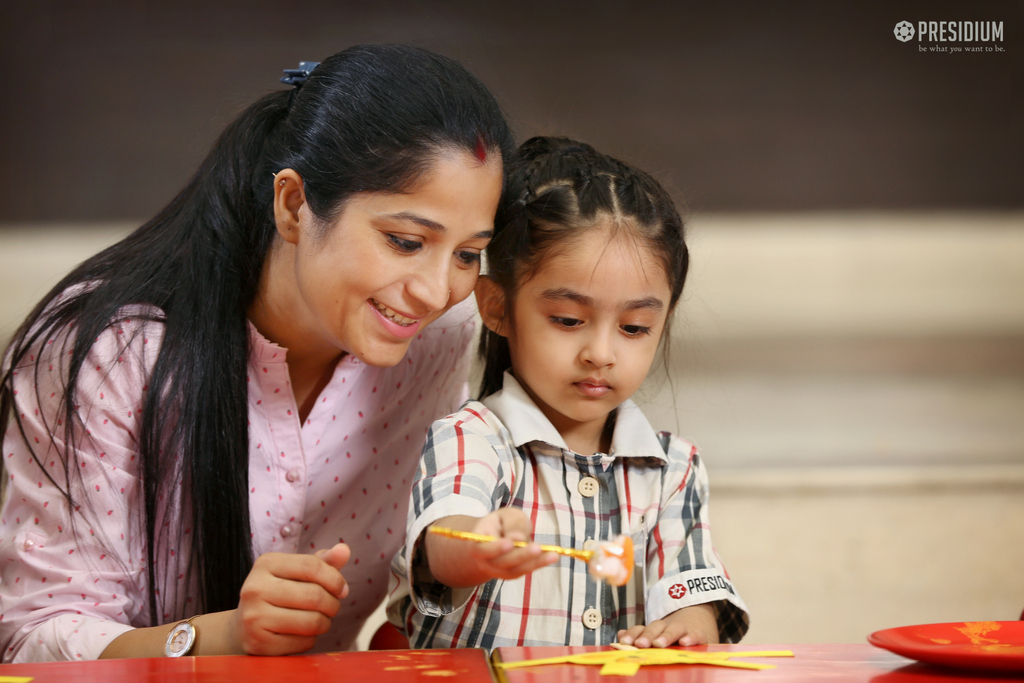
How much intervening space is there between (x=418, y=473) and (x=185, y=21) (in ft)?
7.64

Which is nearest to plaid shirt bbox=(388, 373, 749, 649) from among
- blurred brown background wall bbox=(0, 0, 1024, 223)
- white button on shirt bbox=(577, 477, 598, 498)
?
white button on shirt bbox=(577, 477, 598, 498)

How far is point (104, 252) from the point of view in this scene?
1.25 m

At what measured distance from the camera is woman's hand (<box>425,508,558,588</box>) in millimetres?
696

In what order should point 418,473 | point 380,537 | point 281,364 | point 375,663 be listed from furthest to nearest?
point 380,537
point 281,364
point 418,473
point 375,663

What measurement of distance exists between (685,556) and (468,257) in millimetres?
439

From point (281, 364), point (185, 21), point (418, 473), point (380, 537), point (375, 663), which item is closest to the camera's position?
point (375, 663)

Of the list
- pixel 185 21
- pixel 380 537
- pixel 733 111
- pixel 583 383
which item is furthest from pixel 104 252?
pixel 733 111

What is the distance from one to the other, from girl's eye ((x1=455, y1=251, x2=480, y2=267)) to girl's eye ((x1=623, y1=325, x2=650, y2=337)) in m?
0.20

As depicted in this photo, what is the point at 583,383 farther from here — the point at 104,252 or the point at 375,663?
the point at 104,252

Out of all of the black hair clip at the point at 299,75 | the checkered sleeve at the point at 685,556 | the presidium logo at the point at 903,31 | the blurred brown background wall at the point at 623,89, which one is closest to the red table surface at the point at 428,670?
the checkered sleeve at the point at 685,556

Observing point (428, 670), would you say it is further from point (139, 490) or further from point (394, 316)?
point (139, 490)

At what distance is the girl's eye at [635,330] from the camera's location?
1092 millimetres

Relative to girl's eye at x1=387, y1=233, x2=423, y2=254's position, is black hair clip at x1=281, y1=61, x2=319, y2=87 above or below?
above

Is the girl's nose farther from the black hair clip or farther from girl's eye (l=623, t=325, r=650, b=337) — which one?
the black hair clip
